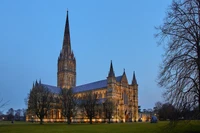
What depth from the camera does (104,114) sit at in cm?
8844

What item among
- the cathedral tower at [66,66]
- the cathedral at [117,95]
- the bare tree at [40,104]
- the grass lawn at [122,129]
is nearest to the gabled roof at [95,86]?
the cathedral at [117,95]

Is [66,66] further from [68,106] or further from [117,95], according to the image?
[68,106]

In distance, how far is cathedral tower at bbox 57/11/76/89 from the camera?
139 meters

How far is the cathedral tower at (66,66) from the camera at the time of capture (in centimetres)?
13862

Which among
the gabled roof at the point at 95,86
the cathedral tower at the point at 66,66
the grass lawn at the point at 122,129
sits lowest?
the grass lawn at the point at 122,129

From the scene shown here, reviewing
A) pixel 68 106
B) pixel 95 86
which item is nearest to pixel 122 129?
pixel 68 106

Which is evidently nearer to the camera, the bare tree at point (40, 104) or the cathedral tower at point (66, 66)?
the bare tree at point (40, 104)

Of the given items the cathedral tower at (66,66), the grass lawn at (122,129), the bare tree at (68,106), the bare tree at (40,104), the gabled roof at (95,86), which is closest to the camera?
the grass lawn at (122,129)

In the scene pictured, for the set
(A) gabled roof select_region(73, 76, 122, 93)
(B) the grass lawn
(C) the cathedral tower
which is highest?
(C) the cathedral tower

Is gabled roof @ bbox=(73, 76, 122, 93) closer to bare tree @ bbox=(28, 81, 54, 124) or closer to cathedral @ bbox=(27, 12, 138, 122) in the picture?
cathedral @ bbox=(27, 12, 138, 122)

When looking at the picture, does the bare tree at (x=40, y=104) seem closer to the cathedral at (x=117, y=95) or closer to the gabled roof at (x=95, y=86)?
the cathedral at (x=117, y=95)

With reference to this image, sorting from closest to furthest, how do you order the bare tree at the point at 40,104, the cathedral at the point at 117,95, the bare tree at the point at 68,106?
1. the bare tree at the point at 68,106
2. the bare tree at the point at 40,104
3. the cathedral at the point at 117,95

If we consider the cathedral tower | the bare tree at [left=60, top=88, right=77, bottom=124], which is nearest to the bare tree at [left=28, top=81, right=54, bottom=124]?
the bare tree at [left=60, top=88, right=77, bottom=124]

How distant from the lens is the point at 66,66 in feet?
459
